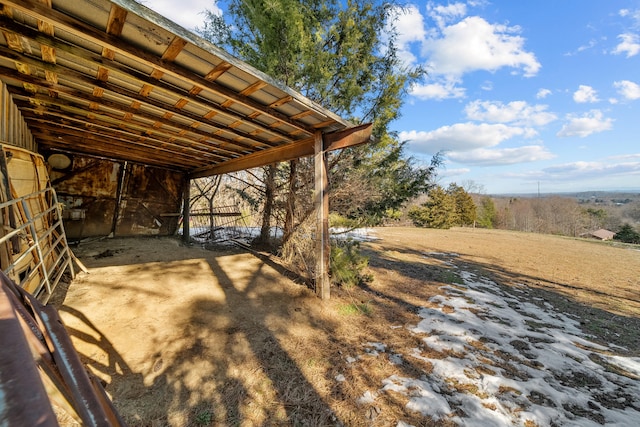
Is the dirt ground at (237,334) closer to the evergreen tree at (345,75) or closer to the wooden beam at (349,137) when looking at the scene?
the evergreen tree at (345,75)

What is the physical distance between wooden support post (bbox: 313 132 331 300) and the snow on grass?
4.99 feet

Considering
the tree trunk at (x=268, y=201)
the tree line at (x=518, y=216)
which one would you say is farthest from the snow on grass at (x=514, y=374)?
the tree line at (x=518, y=216)

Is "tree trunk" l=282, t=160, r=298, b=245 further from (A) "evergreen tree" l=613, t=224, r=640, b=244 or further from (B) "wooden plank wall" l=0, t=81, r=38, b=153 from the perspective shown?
(A) "evergreen tree" l=613, t=224, r=640, b=244

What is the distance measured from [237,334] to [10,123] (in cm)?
402

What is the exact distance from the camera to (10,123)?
3303 mm

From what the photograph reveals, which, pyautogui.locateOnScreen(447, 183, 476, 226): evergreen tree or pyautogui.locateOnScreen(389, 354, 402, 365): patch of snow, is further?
pyautogui.locateOnScreen(447, 183, 476, 226): evergreen tree

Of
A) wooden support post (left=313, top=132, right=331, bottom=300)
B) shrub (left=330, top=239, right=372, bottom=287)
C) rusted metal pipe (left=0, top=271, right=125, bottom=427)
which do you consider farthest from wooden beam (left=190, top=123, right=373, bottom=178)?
rusted metal pipe (left=0, top=271, right=125, bottom=427)

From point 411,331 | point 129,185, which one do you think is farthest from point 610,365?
point 129,185

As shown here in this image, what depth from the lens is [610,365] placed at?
333 cm

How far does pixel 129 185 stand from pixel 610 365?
10865mm

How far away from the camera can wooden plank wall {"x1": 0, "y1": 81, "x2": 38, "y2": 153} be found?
2985mm

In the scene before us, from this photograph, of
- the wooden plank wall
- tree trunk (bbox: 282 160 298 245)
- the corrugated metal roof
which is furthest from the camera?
tree trunk (bbox: 282 160 298 245)

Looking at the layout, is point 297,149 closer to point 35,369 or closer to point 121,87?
point 121,87

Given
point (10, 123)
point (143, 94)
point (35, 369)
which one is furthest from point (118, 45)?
point (35, 369)
